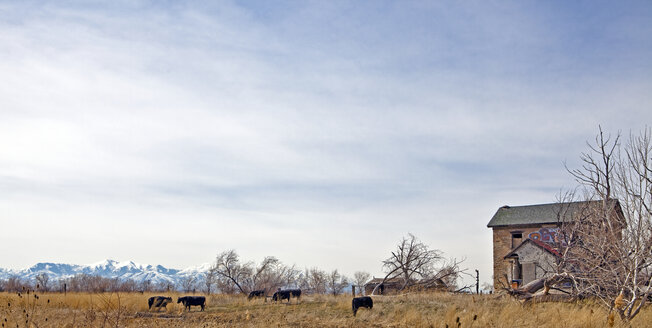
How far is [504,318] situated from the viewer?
15.4 m

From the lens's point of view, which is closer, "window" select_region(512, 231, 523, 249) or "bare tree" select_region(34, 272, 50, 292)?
"bare tree" select_region(34, 272, 50, 292)

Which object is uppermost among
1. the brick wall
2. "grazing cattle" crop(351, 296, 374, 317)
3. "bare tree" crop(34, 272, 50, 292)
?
the brick wall

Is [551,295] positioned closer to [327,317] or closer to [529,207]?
[327,317]

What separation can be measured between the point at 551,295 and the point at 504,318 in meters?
4.57

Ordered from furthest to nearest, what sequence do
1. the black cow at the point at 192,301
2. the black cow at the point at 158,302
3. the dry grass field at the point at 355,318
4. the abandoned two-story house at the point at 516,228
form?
the abandoned two-story house at the point at 516,228
the black cow at the point at 192,301
the black cow at the point at 158,302
the dry grass field at the point at 355,318

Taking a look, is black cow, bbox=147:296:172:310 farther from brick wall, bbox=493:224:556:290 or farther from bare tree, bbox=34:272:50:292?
brick wall, bbox=493:224:556:290

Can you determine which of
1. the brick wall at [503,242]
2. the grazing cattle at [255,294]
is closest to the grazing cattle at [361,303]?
the grazing cattle at [255,294]

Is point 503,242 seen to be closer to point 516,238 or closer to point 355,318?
point 516,238

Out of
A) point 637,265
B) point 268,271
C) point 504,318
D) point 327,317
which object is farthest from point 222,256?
point 637,265

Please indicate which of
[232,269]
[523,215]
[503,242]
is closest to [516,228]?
[523,215]

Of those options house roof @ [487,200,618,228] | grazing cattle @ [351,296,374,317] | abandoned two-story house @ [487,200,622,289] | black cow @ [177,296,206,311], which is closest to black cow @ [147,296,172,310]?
black cow @ [177,296,206,311]

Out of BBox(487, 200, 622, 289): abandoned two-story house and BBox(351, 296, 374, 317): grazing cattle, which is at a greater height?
BBox(487, 200, 622, 289): abandoned two-story house

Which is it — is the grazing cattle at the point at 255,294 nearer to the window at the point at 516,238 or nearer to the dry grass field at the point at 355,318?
the dry grass field at the point at 355,318

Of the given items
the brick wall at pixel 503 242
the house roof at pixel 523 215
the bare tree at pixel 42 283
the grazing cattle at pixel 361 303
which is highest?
the house roof at pixel 523 215
